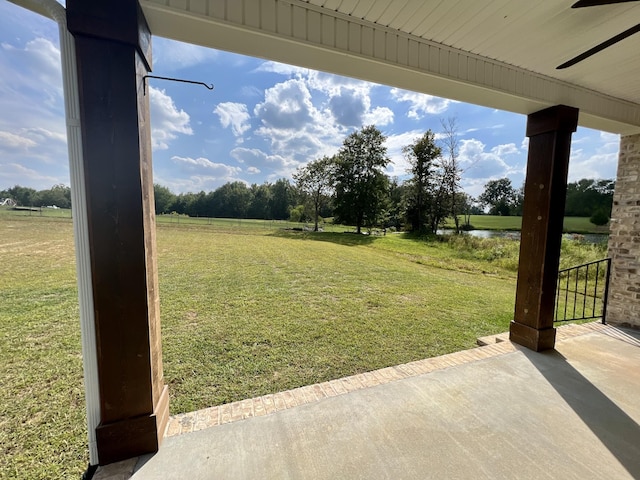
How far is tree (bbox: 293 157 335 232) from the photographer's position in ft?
74.8

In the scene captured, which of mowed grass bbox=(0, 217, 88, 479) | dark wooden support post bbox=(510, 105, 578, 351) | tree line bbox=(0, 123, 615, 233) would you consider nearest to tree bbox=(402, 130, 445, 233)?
tree line bbox=(0, 123, 615, 233)

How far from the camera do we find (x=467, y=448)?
1600 mm

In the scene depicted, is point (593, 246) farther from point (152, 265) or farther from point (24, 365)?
point (24, 365)

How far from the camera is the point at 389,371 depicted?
2412 millimetres

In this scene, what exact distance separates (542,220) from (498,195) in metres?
28.9

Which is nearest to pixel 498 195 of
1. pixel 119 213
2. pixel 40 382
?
pixel 119 213

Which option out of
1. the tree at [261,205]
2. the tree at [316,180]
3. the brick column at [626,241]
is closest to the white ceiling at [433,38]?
the brick column at [626,241]

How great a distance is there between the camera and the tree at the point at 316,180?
2281 cm

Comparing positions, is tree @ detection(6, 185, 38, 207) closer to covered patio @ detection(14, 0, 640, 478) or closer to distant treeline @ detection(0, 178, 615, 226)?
covered patio @ detection(14, 0, 640, 478)

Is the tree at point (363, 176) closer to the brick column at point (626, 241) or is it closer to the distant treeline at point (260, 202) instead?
the distant treeline at point (260, 202)

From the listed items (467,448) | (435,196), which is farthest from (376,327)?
(435,196)

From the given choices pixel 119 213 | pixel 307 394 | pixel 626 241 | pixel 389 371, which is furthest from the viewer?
Answer: pixel 626 241

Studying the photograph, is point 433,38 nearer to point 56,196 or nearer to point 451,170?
point 56,196

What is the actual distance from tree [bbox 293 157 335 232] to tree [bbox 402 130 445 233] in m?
6.45
